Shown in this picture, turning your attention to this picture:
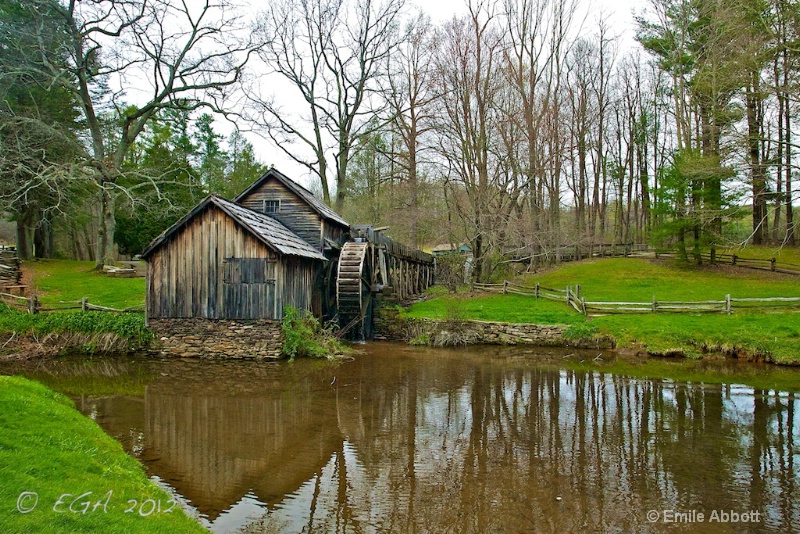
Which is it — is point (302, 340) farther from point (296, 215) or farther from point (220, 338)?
point (296, 215)

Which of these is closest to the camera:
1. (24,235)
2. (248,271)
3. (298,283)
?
(248,271)

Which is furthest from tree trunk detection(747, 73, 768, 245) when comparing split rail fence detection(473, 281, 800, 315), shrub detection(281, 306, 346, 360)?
shrub detection(281, 306, 346, 360)

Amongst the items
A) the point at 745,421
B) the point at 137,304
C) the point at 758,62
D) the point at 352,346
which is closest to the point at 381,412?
the point at 745,421

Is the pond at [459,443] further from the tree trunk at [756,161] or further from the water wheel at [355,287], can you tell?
the tree trunk at [756,161]

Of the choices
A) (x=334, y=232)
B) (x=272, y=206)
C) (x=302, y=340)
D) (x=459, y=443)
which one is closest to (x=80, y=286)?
(x=272, y=206)

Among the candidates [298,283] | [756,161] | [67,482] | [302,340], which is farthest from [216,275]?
[756,161]

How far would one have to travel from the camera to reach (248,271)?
14188 mm

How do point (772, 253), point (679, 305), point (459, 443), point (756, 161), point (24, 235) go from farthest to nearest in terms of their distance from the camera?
point (24, 235) < point (772, 253) < point (756, 161) < point (679, 305) < point (459, 443)

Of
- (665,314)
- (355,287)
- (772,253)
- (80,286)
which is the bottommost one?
(665,314)

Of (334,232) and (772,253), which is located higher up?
(334,232)

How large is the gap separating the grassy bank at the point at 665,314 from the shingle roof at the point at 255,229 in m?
5.59

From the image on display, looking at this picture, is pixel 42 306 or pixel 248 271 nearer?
pixel 248 271

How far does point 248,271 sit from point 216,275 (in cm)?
102

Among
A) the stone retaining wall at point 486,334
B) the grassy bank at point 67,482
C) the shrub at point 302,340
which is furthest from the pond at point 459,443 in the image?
the stone retaining wall at point 486,334
